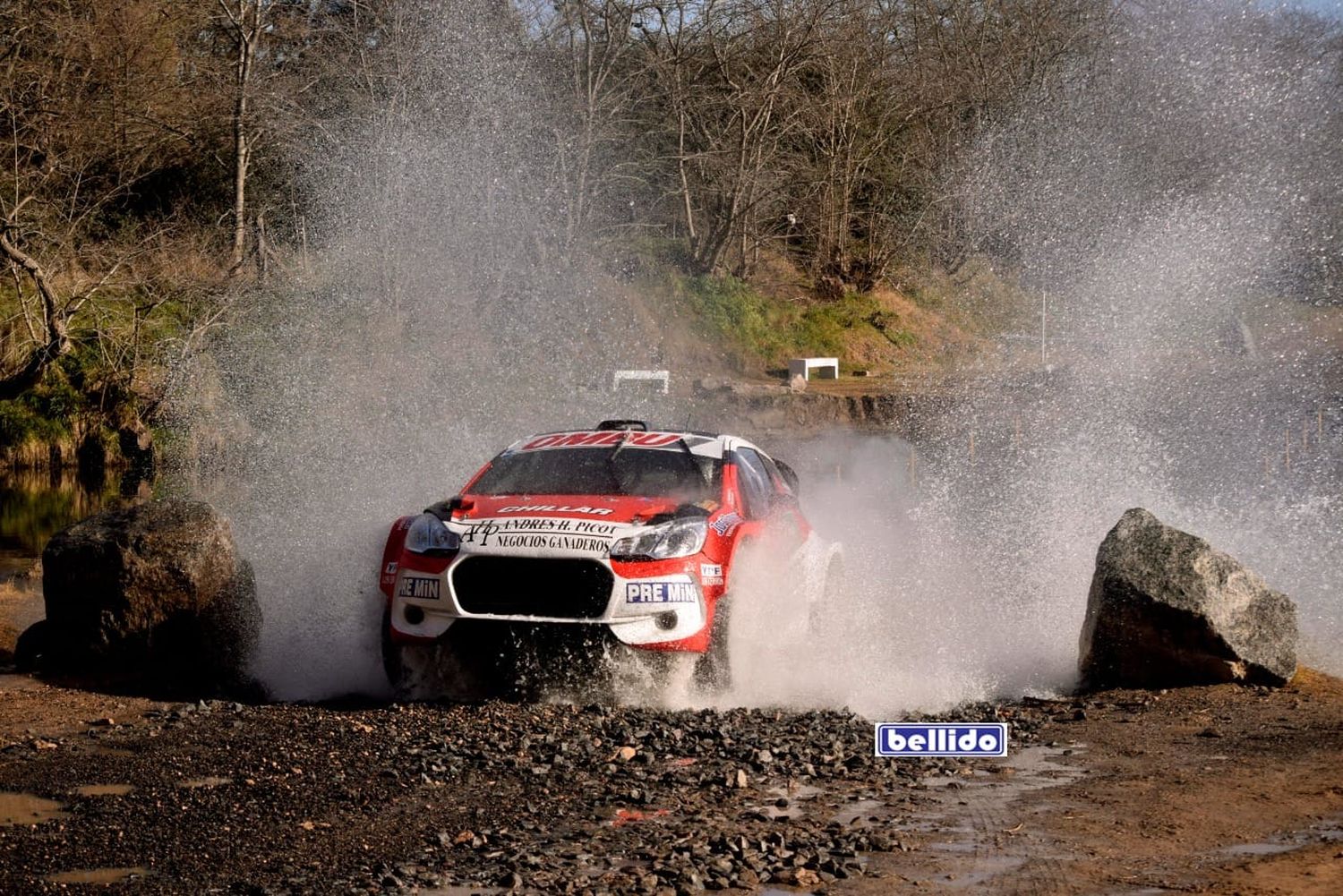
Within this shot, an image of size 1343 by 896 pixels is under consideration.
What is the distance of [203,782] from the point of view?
21.3ft

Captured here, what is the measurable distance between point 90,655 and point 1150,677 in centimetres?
678

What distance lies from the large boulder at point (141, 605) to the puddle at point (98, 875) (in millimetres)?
4128

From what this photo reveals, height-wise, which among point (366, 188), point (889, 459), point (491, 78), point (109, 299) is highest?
point (491, 78)

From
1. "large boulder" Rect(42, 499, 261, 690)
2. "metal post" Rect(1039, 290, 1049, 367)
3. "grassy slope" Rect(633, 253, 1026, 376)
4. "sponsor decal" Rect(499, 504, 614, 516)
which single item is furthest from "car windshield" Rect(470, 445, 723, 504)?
"metal post" Rect(1039, 290, 1049, 367)

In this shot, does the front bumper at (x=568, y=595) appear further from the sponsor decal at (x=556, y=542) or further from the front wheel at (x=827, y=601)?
the front wheel at (x=827, y=601)

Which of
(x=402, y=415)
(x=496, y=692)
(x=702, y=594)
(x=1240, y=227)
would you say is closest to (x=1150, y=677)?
(x=702, y=594)

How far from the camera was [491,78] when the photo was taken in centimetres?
3575

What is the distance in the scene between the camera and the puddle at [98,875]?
5.13 meters

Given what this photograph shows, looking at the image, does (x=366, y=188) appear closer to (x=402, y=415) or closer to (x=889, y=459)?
(x=402, y=415)

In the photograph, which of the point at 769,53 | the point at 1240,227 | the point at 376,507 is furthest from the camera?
the point at 769,53

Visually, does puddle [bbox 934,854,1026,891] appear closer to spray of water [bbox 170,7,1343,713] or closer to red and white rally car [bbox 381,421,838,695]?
red and white rally car [bbox 381,421,838,695]

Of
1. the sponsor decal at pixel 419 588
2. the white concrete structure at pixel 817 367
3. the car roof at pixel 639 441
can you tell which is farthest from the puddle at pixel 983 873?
the white concrete structure at pixel 817 367

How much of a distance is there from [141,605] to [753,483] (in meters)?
4.04

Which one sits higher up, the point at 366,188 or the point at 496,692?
the point at 366,188
